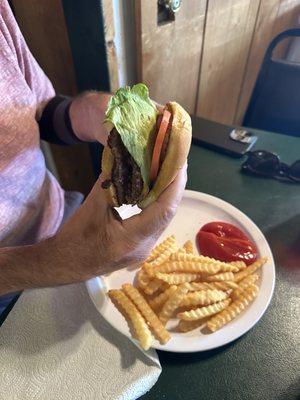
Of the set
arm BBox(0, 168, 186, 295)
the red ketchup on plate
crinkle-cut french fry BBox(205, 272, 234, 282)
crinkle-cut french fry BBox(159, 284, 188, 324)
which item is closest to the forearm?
arm BBox(0, 168, 186, 295)

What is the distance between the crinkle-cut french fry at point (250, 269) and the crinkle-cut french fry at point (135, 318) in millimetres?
277

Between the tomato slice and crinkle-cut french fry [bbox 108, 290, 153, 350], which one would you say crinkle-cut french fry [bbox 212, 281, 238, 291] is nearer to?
crinkle-cut french fry [bbox 108, 290, 153, 350]

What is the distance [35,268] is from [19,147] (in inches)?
16.4

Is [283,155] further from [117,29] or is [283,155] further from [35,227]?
[35,227]

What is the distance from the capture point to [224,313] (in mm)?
776

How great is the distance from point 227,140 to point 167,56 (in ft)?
1.87

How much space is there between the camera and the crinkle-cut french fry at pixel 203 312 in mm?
747

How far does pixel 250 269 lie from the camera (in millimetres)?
864

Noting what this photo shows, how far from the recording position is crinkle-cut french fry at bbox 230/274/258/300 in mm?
810

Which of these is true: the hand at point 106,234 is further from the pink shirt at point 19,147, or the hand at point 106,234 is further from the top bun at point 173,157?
the pink shirt at point 19,147

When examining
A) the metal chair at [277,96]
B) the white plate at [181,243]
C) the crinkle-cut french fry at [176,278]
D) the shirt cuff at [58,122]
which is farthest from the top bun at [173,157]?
the metal chair at [277,96]

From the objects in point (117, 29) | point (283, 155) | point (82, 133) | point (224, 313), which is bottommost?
point (283, 155)

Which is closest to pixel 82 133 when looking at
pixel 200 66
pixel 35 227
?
pixel 35 227

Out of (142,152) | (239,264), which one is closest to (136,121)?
(142,152)
